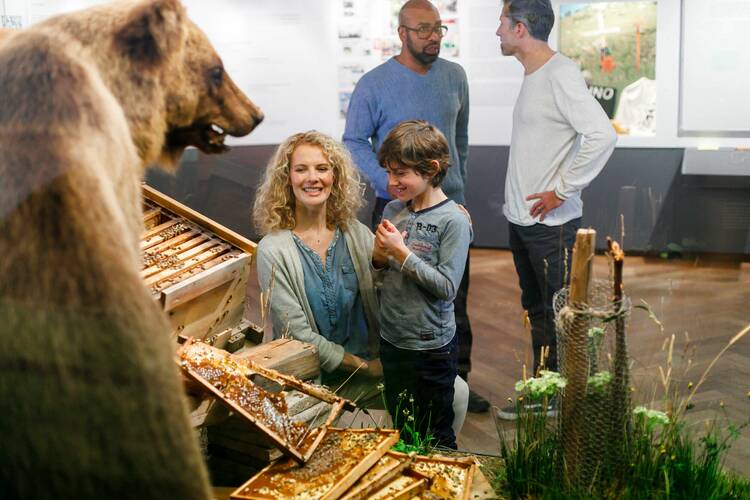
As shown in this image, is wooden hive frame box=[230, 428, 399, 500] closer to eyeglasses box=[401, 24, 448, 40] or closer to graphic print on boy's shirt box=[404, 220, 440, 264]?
graphic print on boy's shirt box=[404, 220, 440, 264]

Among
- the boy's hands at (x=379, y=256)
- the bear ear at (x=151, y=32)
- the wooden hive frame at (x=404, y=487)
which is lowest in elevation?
the wooden hive frame at (x=404, y=487)

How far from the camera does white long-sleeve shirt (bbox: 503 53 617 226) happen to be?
3076 millimetres

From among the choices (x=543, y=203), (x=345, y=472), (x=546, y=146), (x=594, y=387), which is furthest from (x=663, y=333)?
(x=345, y=472)

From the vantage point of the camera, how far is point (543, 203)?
3.20m

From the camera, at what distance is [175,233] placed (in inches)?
98.6

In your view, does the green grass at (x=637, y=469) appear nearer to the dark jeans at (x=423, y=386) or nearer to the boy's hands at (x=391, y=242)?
the dark jeans at (x=423, y=386)

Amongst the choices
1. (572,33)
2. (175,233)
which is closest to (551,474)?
(175,233)

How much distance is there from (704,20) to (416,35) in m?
1.16

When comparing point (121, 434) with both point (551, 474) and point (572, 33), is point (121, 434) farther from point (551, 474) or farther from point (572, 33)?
point (572, 33)

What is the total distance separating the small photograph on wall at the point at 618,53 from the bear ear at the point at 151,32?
6.52 feet

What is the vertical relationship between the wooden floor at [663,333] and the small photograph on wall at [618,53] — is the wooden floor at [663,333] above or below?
below

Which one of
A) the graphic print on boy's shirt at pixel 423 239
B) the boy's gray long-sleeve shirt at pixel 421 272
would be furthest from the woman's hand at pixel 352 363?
the graphic print on boy's shirt at pixel 423 239

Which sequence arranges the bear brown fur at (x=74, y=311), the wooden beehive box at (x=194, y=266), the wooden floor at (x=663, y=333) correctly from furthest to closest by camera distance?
the wooden floor at (x=663, y=333)
the wooden beehive box at (x=194, y=266)
the bear brown fur at (x=74, y=311)

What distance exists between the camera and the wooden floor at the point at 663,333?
11.2 ft
